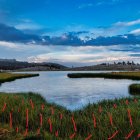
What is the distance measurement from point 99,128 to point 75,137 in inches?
43.6

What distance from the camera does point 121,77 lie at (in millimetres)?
86625

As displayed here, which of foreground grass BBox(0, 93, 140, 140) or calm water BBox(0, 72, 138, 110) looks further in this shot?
calm water BBox(0, 72, 138, 110)

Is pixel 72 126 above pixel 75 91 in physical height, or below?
above

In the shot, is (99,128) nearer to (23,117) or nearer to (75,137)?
(75,137)

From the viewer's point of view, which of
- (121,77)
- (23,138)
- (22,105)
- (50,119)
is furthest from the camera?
(121,77)

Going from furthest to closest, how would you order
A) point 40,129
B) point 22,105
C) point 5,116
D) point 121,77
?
point 121,77 < point 22,105 < point 5,116 < point 40,129

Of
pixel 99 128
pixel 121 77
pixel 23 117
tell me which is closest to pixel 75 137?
pixel 99 128

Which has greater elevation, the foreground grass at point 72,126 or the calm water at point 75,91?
the foreground grass at point 72,126

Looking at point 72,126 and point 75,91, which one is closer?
point 72,126

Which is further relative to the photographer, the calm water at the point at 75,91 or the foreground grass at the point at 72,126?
the calm water at the point at 75,91

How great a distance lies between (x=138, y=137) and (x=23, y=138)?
3.49 metres

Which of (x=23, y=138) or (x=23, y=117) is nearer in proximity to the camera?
(x=23, y=138)

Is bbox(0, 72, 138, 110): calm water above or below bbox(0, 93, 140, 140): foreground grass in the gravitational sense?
below

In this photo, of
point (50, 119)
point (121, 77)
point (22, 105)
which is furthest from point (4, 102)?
point (121, 77)
